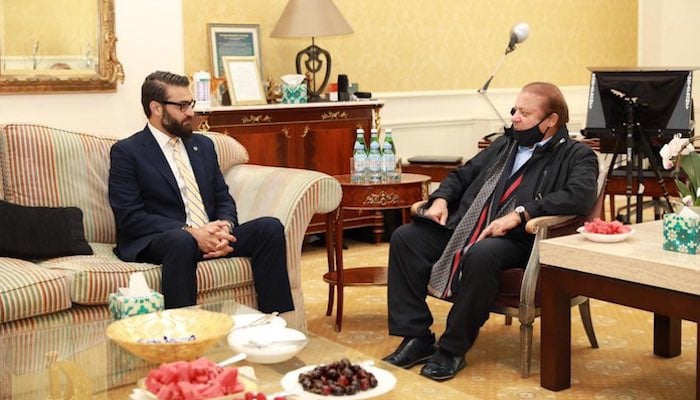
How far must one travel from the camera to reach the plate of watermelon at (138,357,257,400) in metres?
2.15

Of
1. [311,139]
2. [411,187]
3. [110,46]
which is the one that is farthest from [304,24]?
[411,187]

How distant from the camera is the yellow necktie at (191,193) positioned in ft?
13.5

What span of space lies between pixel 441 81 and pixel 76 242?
4216 mm

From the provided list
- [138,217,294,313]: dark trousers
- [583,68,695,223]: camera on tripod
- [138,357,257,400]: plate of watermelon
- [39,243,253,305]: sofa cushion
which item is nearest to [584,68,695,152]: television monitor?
[583,68,695,223]: camera on tripod

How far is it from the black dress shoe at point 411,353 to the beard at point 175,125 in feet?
4.27

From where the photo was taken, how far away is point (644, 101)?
582 centimetres

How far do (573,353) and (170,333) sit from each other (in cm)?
204

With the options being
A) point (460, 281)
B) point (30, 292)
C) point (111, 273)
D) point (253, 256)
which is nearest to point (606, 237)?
point (460, 281)

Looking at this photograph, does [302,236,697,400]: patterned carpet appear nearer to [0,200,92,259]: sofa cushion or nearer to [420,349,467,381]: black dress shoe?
[420,349,467,381]: black dress shoe

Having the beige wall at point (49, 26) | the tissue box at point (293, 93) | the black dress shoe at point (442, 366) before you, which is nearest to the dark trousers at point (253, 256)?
the black dress shoe at point (442, 366)

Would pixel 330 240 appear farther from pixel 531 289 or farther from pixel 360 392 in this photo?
pixel 360 392

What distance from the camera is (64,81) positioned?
5324mm

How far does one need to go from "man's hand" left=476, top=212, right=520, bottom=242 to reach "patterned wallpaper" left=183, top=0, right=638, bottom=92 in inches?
116

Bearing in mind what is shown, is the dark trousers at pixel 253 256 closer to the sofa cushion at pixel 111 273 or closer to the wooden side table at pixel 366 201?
the sofa cushion at pixel 111 273
